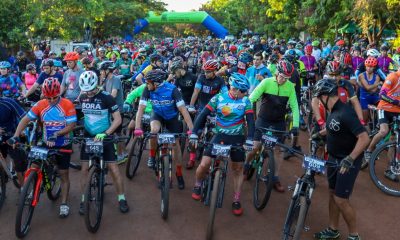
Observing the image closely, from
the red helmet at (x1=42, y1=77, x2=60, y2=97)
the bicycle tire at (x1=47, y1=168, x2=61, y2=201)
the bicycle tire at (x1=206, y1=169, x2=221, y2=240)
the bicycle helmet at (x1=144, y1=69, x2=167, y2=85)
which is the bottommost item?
A: the bicycle tire at (x1=47, y1=168, x2=61, y2=201)

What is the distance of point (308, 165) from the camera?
175 inches

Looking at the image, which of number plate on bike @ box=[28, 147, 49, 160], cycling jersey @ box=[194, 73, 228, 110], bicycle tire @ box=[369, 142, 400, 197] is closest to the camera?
number plate on bike @ box=[28, 147, 49, 160]

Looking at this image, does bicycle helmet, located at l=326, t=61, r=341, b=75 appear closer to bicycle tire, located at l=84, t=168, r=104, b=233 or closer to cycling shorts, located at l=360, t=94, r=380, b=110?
cycling shorts, located at l=360, t=94, r=380, b=110

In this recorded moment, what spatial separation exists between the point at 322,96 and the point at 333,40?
24003mm

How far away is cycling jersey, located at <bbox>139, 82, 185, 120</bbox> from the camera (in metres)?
6.18

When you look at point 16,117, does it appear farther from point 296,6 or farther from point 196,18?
point 196,18

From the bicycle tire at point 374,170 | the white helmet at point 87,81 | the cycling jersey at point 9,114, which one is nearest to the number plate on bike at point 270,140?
the bicycle tire at point 374,170

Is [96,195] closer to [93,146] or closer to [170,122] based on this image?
[93,146]

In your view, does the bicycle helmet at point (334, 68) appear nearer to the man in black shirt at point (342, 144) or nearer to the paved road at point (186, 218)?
the man in black shirt at point (342, 144)

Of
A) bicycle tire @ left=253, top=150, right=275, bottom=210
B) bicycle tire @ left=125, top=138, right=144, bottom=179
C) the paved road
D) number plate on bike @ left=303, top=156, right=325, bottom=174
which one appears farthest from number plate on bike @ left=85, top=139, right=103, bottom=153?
number plate on bike @ left=303, top=156, right=325, bottom=174

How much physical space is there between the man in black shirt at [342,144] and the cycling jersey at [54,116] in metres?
3.34

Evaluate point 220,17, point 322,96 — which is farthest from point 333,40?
point 220,17

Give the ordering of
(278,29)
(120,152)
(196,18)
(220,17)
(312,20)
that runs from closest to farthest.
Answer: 1. (120,152)
2. (312,20)
3. (278,29)
4. (196,18)
5. (220,17)

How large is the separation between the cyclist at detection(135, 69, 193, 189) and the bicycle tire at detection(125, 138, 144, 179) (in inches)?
14.3
